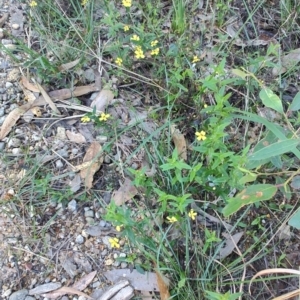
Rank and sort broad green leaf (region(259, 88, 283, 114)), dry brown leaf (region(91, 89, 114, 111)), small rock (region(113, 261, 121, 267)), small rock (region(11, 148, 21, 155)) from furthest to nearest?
dry brown leaf (region(91, 89, 114, 111)), small rock (region(11, 148, 21, 155)), small rock (region(113, 261, 121, 267)), broad green leaf (region(259, 88, 283, 114))

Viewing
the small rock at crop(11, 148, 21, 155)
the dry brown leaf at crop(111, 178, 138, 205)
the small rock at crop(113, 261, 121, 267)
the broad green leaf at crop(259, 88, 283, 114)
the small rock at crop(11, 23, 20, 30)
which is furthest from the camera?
the small rock at crop(11, 23, 20, 30)

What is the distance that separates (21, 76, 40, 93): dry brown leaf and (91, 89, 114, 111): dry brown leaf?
281mm

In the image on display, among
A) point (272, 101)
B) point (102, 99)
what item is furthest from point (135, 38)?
point (272, 101)

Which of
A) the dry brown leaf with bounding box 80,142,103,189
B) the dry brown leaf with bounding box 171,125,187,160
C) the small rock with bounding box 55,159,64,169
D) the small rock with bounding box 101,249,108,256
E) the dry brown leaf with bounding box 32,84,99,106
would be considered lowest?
the small rock with bounding box 101,249,108,256

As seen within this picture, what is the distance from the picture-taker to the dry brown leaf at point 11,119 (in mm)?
2145

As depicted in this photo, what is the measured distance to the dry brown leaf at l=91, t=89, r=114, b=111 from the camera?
7.22 ft

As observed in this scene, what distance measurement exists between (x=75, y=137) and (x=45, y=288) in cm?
68

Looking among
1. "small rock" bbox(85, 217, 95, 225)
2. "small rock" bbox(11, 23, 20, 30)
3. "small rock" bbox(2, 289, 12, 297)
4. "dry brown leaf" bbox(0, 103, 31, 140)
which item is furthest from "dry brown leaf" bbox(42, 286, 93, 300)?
"small rock" bbox(11, 23, 20, 30)

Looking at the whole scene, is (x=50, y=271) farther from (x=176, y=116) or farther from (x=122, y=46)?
(x=122, y=46)

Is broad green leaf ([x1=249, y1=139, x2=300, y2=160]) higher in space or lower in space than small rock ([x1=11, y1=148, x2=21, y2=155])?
higher

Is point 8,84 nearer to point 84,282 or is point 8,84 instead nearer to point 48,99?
point 48,99

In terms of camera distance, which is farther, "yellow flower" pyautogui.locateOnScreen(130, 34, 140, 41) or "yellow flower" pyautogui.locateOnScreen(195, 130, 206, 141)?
"yellow flower" pyautogui.locateOnScreen(130, 34, 140, 41)

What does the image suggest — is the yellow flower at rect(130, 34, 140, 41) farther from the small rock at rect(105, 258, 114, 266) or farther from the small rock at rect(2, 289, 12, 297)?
the small rock at rect(2, 289, 12, 297)

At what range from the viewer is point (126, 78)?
224 cm
